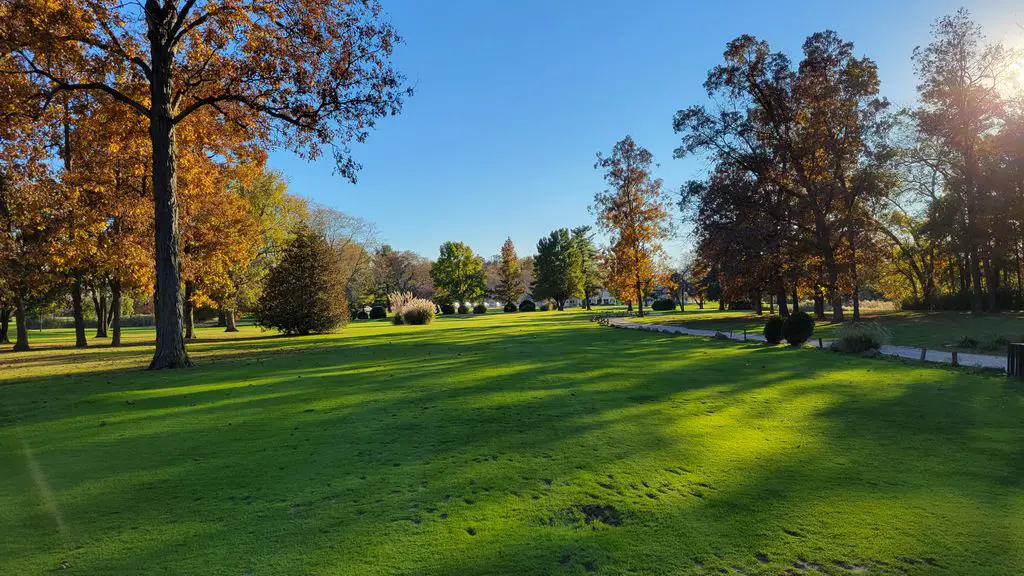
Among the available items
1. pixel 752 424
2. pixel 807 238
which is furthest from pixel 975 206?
pixel 752 424

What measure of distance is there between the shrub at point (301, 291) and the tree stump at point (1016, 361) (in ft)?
95.0

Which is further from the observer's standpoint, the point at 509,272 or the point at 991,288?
the point at 509,272

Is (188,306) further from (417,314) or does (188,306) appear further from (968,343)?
(968,343)

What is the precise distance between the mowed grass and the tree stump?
190 centimetres

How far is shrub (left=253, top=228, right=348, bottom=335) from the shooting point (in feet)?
95.7

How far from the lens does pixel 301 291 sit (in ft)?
95.9

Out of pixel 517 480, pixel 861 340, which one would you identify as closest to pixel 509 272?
pixel 861 340

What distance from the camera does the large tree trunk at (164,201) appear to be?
534 inches

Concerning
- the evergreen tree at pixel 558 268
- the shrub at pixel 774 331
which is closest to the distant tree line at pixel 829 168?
the shrub at pixel 774 331

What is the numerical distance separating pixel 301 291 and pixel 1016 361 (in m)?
29.7

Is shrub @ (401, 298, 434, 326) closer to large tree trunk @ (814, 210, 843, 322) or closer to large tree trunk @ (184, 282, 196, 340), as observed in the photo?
large tree trunk @ (184, 282, 196, 340)

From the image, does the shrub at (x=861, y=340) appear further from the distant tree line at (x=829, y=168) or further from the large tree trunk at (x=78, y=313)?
the large tree trunk at (x=78, y=313)

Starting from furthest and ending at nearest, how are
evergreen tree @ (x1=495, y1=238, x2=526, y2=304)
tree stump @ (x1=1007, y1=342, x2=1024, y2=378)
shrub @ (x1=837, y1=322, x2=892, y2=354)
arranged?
evergreen tree @ (x1=495, y1=238, x2=526, y2=304)
shrub @ (x1=837, y1=322, x2=892, y2=354)
tree stump @ (x1=1007, y1=342, x2=1024, y2=378)

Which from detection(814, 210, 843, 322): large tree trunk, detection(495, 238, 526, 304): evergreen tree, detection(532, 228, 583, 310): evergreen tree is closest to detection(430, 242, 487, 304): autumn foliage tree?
detection(495, 238, 526, 304): evergreen tree
